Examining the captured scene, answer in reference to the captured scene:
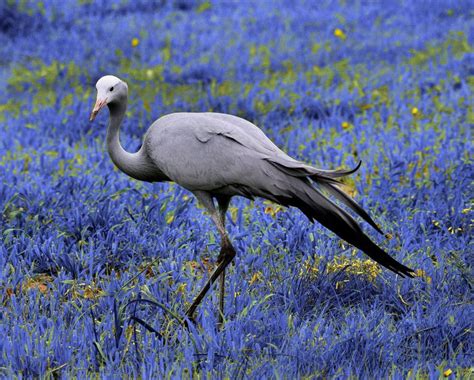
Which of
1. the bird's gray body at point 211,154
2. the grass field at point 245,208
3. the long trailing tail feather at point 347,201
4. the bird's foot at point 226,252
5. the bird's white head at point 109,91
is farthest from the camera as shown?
the bird's white head at point 109,91

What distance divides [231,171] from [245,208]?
4.95 feet

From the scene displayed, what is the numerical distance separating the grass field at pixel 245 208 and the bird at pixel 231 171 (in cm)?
28

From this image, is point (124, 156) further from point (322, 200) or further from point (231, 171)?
point (322, 200)

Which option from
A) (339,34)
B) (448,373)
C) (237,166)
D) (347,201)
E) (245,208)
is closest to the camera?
(448,373)

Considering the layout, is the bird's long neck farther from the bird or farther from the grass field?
the grass field

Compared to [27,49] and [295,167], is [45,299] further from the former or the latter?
[27,49]

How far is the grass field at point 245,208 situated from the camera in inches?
144

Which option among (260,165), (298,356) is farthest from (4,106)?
(298,356)

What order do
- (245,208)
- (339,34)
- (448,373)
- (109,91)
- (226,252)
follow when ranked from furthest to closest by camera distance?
(339,34) < (245,208) < (109,91) < (226,252) < (448,373)

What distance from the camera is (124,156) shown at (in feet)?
14.5

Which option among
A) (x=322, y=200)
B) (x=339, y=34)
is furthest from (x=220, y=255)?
(x=339, y=34)

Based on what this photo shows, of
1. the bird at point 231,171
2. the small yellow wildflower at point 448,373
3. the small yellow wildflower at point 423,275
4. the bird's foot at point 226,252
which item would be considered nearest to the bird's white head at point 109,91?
the bird at point 231,171

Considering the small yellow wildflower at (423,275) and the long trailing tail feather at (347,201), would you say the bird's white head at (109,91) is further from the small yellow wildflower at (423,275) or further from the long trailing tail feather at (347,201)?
the small yellow wildflower at (423,275)

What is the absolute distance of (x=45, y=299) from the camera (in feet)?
13.7
